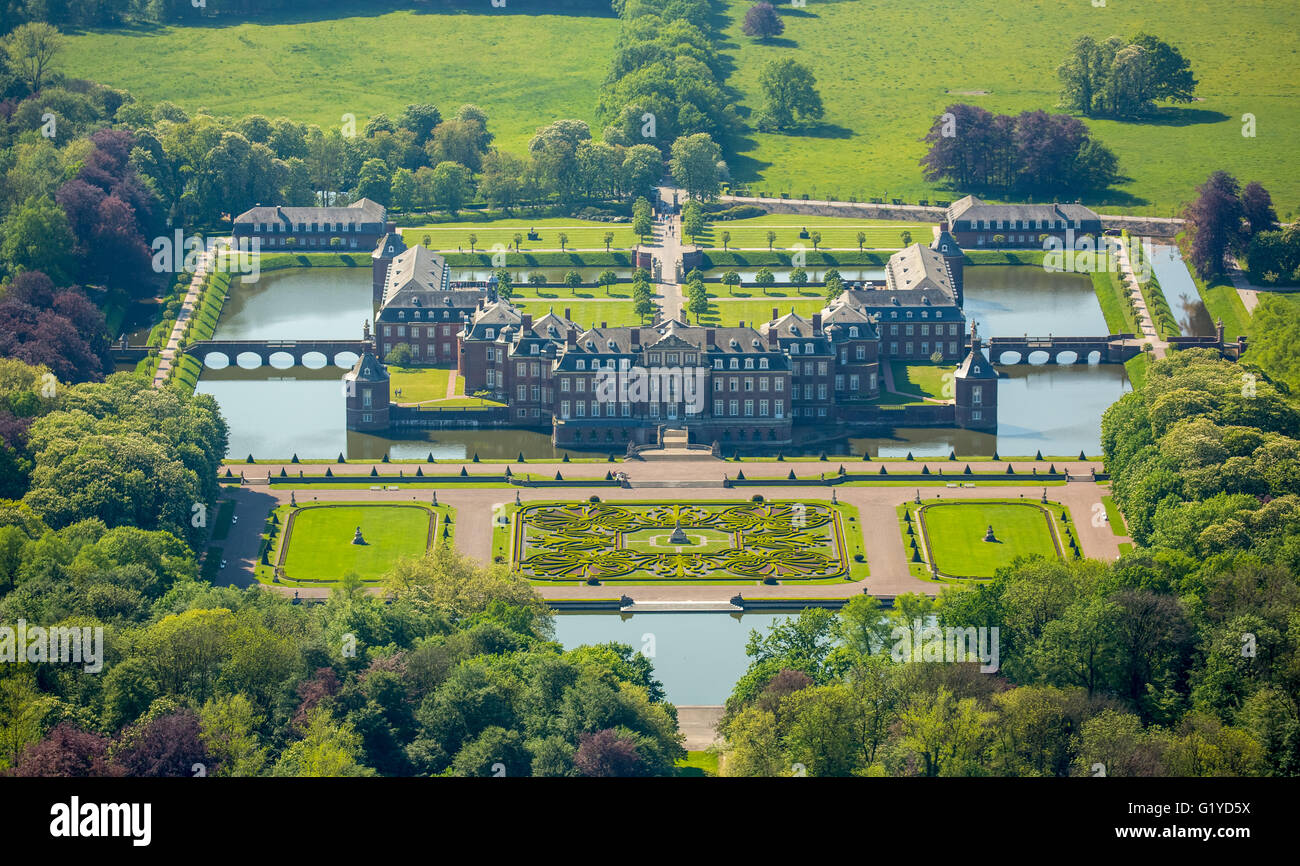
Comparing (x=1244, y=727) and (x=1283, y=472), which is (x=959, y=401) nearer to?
(x=1283, y=472)

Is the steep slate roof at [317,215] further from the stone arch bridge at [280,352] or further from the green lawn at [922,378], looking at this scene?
the green lawn at [922,378]

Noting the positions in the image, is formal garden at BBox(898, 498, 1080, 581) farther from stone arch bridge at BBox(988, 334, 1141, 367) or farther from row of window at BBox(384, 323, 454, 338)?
row of window at BBox(384, 323, 454, 338)

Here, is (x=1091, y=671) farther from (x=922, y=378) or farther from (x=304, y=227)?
(x=304, y=227)

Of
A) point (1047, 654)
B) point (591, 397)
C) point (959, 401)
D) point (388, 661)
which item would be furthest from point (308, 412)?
point (1047, 654)

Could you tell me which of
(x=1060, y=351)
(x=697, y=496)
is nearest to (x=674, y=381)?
(x=697, y=496)
